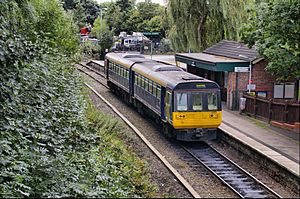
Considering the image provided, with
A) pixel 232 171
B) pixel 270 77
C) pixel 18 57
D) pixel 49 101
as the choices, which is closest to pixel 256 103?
pixel 232 171

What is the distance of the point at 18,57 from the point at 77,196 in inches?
157

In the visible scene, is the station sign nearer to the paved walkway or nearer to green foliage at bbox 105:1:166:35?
the paved walkway

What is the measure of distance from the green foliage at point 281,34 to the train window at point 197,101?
2.46 meters

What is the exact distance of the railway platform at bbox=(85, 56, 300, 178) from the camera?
927cm

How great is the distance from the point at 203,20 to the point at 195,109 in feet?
61.2

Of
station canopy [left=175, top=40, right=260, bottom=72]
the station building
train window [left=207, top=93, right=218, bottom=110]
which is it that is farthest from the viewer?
station canopy [left=175, top=40, right=260, bottom=72]

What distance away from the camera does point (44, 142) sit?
1153cm

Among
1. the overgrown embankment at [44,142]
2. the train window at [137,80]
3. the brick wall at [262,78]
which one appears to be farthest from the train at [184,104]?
the brick wall at [262,78]

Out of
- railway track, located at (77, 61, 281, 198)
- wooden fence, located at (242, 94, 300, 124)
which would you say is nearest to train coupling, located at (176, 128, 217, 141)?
railway track, located at (77, 61, 281, 198)

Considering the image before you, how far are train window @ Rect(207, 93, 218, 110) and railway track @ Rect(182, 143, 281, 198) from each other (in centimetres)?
138

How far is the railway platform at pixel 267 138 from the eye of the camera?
30.4 ft

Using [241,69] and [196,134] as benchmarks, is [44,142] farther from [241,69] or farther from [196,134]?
[241,69]

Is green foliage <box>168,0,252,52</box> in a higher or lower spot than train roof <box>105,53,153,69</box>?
higher

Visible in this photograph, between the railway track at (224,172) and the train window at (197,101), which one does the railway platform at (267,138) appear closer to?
the railway track at (224,172)
